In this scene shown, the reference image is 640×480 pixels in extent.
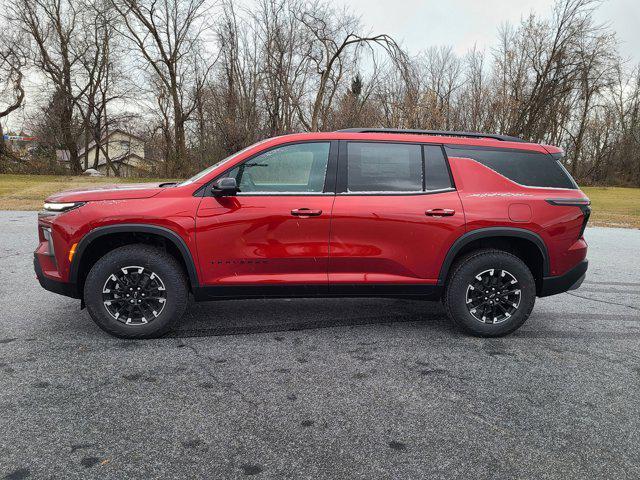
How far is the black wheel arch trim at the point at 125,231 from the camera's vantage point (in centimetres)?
357

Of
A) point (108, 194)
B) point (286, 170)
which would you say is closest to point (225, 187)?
point (286, 170)

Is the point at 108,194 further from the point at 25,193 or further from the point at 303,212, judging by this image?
the point at 25,193

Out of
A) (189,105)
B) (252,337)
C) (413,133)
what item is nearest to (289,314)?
(252,337)

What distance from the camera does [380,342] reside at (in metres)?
3.80

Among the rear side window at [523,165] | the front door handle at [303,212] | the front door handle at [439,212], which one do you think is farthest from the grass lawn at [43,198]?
the front door handle at [303,212]

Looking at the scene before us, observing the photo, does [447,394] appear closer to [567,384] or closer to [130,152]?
[567,384]

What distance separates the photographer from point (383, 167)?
387 cm

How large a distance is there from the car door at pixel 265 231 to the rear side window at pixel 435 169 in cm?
80

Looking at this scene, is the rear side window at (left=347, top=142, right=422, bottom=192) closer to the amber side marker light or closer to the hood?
the hood

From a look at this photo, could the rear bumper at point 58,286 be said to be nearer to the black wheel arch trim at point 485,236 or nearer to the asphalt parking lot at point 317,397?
the asphalt parking lot at point 317,397

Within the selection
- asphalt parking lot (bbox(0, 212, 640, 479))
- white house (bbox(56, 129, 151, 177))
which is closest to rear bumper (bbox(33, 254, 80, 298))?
asphalt parking lot (bbox(0, 212, 640, 479))

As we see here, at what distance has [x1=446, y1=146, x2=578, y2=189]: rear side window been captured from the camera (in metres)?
3.93

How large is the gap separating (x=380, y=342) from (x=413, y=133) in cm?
183

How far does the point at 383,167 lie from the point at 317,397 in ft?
6.49
